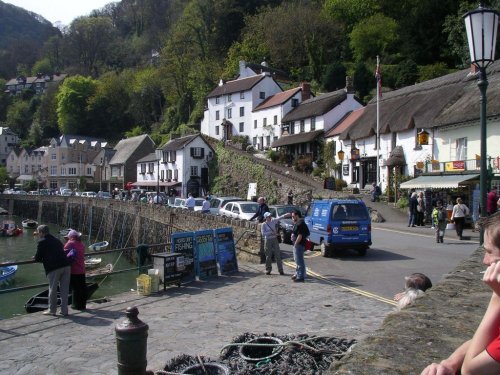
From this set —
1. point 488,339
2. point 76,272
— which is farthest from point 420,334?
point 76,272

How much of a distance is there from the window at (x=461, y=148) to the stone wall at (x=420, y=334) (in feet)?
91.1

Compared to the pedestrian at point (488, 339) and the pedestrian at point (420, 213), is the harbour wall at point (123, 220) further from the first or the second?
the pedestrian at point (488, 339)

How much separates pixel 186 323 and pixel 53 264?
3.22 metres

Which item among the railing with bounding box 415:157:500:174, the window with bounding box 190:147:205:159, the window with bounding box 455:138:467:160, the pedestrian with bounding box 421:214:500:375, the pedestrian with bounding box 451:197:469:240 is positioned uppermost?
the window with bounding box 190:147:205:159

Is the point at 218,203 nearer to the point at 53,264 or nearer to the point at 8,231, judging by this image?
the point at 53,264

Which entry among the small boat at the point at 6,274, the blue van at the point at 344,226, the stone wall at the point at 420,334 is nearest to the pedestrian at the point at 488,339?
the stone wall at the point at 420,334

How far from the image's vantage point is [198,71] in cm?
8419

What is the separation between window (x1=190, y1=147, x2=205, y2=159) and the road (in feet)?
135

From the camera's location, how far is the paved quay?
308 inches

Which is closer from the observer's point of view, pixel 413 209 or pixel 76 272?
pixel 76 272

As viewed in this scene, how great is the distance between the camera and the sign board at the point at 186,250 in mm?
14062

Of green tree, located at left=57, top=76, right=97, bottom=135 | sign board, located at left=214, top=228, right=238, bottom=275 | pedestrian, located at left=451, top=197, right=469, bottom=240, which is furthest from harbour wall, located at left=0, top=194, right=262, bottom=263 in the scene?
green tree, located at left=57, top=76, right=97, bottom=135

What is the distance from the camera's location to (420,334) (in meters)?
3.61

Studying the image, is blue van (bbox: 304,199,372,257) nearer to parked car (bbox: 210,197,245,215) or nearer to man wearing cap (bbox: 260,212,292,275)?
man wearing cap (bbox: 260,212,292,275)
